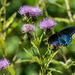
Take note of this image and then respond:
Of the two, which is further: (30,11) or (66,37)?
(30,11)

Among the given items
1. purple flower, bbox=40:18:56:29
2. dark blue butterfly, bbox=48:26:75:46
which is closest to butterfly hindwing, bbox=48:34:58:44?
dark blue butterfly, bbox=48:26:75:46

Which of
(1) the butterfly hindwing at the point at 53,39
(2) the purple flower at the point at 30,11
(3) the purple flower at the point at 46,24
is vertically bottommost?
(1) the butterfly hindwing at the point at 53,39

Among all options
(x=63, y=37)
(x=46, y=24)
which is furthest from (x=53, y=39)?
(x=46, y=24)

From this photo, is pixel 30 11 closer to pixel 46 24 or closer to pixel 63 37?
pixel 46 24

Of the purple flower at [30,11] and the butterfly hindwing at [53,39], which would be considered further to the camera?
the purple flower at [30,11]

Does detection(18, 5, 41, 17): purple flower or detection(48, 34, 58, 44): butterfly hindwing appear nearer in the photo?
detection(48, 34, 58, 44): butterfly hindwing

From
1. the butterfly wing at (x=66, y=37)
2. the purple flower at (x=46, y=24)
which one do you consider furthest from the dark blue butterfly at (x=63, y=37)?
the purple flower at (x=46, y=24)

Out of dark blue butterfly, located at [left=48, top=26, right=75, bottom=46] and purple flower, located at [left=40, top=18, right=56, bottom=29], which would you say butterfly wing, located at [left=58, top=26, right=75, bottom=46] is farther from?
purple flower, located at [left=40, top=18, right=56, bottom=29]

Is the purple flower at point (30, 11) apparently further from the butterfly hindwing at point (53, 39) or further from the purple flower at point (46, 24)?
the butterfly hindwing at point (53, 39)

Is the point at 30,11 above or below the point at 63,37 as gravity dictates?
above

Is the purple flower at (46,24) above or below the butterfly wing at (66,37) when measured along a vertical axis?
above

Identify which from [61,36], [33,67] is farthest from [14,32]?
[61,36]

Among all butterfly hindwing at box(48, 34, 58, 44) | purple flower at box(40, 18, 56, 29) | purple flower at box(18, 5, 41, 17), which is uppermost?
purple flower at box(18, 5, 41, 17)
